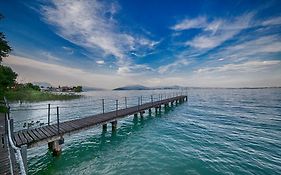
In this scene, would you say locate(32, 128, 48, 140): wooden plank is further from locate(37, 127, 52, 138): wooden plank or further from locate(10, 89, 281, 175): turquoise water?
locate(10, 89, 281, 175): turquoise water

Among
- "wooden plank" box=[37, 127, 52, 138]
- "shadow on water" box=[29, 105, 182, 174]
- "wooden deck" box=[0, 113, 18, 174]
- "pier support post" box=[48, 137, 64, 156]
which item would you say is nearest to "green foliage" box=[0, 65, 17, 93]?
"shadow on water" box=[29, 105, 182, 174]

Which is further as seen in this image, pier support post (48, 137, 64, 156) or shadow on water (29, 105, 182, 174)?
pier support post (48, 137, 64, 156)

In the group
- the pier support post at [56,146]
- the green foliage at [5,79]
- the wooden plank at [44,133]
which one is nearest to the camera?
the wooden plank at [44,133]

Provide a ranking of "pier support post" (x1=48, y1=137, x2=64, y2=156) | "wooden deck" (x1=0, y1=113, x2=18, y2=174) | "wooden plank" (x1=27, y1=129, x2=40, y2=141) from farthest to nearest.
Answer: "pier support post" (x1=48, y1=137, x2=64, y2=156)
"wooden plank" (x1=27, y1=129, x2=40, y2=141)
"wooden deck" (x1=0, y1=113, x2=18, y2=174)

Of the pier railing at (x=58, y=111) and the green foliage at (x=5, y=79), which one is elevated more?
the green foliage at (x=5, y=79)

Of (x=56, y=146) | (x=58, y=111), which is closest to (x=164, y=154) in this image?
(x=56, y=146)

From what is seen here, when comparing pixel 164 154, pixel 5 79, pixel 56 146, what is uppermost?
pixel 5 79

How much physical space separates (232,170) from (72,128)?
32.1 feet

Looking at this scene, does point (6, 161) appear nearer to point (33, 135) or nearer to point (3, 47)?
point (33, 135)

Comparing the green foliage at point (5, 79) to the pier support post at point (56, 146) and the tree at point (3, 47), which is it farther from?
the pier support post at point (56, 146)

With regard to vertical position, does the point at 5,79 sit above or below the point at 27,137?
above

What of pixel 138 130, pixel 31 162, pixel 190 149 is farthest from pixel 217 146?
pixel 31 162

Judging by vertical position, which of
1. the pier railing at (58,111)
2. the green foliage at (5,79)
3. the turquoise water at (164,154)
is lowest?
the turquoise water at (164,154)

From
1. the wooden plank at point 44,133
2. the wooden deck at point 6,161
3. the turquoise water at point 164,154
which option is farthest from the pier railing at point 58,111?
the turquoise water at point 164,154
